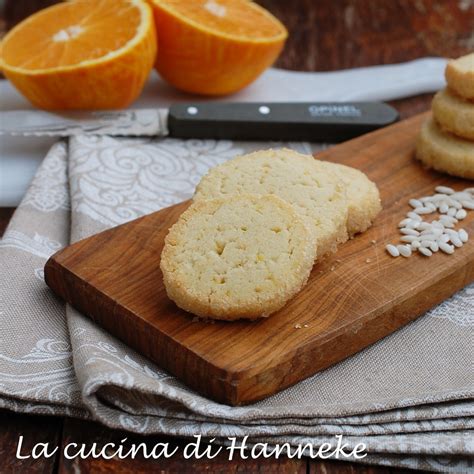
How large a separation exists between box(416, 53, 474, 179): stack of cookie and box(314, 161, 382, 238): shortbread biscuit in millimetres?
254

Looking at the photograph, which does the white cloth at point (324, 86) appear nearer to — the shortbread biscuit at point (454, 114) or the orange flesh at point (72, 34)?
the orange flesh at point (72, 34)

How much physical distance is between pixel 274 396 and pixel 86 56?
1.48m

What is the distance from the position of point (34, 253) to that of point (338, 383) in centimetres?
88

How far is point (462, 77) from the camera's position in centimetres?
229

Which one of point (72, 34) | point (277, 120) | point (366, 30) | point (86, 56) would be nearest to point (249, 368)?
point (277, 120)

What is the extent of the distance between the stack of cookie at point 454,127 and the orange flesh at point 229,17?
829mm

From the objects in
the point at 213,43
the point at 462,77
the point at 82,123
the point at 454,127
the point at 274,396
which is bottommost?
the point at 82,123

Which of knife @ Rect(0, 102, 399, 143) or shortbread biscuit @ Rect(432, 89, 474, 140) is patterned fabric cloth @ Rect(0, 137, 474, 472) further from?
knife @ Rect(0, 102, 399, 143)

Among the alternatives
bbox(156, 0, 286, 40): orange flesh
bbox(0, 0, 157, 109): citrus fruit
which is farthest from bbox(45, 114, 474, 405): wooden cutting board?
bbox(156, 0, 286, 40): orange flesh

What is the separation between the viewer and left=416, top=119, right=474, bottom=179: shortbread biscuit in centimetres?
231

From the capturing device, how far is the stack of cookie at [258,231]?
1.74 m

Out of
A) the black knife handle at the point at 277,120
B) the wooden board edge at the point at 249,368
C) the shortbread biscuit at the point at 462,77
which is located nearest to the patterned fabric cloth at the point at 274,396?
the wooden board edge at the point at 249,368

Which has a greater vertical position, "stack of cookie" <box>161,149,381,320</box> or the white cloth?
"stack of cookie" <box>161,149,381,320</box>

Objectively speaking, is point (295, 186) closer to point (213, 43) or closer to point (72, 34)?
point (213, 43)
